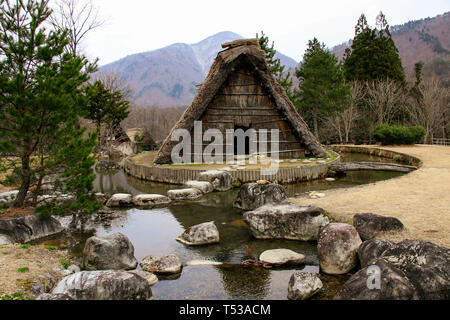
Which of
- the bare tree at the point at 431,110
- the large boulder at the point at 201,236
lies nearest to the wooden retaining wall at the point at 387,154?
the bare tree at the point at 431,110

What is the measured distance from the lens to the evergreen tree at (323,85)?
84.2 ft

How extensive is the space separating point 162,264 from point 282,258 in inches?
82.3

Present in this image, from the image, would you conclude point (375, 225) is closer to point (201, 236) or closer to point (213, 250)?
point (213, 250)

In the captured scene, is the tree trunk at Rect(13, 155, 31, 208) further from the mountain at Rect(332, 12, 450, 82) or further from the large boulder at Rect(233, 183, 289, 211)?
the mountain at Rect(332, 12, 450, 82)

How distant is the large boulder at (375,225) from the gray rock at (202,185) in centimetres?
637

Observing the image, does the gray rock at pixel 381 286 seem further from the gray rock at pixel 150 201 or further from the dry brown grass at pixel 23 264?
the gray rock at pixel 150 201

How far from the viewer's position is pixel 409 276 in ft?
13.5

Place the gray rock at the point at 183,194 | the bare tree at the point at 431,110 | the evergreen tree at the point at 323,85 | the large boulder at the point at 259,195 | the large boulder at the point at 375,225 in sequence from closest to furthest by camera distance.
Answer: the large boulder at the point at 375,225 → the large boulder at the point at 259,195 → the gray rock at the point at 183,194 → the evergreen tree at the point at 323,85 → the bare tree at the point at 431,110

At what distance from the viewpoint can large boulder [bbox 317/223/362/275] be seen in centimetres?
533

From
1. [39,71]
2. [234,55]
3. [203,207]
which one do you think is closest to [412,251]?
[203,207]

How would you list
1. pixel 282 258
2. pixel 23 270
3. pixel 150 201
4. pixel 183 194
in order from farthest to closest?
pixel 183 194
pixel 150 201
pixel 282 258
pixel 23 270

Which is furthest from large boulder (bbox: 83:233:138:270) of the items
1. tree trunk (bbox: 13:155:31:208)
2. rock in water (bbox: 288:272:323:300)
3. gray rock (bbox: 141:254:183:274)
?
rock in water (bbox: 288:272:323:300)

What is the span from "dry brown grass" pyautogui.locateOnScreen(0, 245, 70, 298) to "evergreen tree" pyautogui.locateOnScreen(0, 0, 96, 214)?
155 centimetres

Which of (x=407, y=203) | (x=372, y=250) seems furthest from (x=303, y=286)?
(x=407, y=203)
